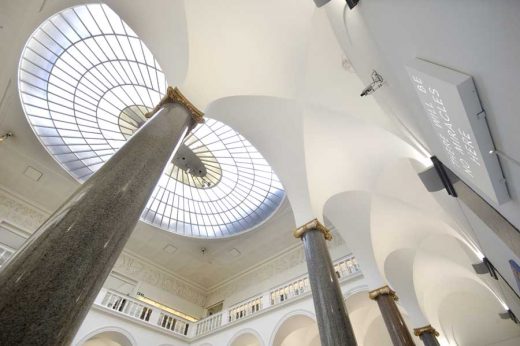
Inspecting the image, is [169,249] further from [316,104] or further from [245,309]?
[316,104]

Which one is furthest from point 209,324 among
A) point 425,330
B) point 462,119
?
point 462,119

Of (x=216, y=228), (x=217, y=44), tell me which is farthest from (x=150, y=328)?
(x=217, y=44)

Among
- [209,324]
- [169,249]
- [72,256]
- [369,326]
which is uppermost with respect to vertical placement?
[169,249]

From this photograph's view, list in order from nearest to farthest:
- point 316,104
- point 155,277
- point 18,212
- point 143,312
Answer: point 316,104, point 18,212, point 143,312, point 155,277

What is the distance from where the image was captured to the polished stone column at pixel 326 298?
4062 mm

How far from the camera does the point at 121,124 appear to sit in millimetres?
10711

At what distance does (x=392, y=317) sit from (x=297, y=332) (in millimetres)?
6483

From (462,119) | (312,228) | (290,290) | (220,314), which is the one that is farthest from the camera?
(220,314)

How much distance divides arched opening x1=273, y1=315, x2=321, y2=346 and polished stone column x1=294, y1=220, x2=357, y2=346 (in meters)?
5.78

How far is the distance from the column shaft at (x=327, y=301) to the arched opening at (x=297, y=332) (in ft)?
19.3

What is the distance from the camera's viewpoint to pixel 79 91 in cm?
966

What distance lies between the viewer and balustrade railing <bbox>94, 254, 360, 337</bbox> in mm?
10672

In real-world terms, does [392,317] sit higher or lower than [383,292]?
lower

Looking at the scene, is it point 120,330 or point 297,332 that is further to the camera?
point 297,332
